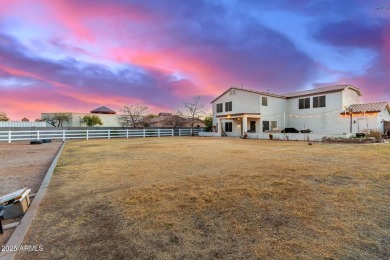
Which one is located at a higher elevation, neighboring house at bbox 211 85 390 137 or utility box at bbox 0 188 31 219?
neighboring house at bbox 211 85 390 137

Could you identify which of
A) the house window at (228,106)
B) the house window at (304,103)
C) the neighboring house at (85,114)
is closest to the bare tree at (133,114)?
the neighboring house at (85,114)

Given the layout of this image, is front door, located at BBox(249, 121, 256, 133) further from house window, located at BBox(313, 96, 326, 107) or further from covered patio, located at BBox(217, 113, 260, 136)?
house window, located at BBox(313, 96, 326, 107)

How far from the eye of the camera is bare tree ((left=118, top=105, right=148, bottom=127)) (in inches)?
1615

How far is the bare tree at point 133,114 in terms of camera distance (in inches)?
1615

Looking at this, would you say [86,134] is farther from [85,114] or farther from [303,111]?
[303,111]

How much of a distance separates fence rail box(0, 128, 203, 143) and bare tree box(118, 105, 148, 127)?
1313cm

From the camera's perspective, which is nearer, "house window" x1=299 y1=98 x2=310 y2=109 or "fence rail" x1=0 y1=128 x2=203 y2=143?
"fence rail" x1=0 y1=128 x2=203 y2=143

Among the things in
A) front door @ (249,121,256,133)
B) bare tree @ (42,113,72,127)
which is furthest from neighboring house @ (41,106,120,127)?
front door @ (249,121,256,133)

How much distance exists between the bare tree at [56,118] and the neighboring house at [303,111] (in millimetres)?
30083

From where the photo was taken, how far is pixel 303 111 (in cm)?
2416

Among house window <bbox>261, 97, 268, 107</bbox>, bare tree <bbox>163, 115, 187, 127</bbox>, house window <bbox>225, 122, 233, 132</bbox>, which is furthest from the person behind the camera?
bare tree <bbox>163, 115, 187, 127</bbox>

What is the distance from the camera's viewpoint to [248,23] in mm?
16438

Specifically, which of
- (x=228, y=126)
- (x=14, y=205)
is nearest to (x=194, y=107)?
(x=228, y=126)

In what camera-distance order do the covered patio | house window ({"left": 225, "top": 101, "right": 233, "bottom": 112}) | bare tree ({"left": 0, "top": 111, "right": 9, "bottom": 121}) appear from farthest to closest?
bare tree ({"left": 0, "top": 111, "right": 9, "bottom": 121})
house window ({"left": 225, "top": 101, "right": 233, "bottom": 112})
the covered patio
